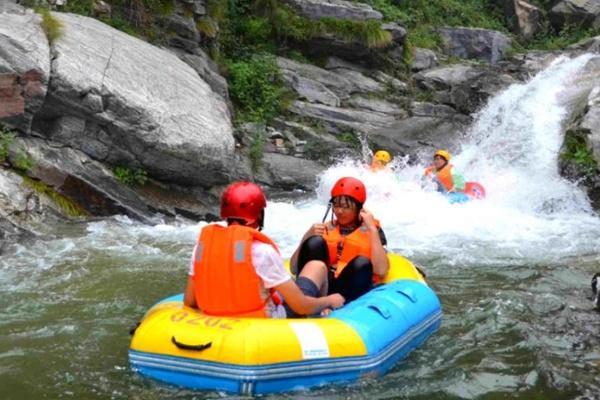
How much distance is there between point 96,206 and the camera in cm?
937

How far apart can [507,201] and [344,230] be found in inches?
277

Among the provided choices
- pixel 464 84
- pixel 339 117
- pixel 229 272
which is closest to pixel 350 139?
pixel 339 117

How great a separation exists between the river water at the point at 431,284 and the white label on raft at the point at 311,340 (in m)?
0.22

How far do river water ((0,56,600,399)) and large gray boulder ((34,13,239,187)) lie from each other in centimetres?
103

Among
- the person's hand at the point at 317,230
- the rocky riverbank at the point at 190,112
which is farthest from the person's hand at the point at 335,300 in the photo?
the rocky riverbank at the point at 190,112

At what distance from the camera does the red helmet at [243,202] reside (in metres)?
4.17

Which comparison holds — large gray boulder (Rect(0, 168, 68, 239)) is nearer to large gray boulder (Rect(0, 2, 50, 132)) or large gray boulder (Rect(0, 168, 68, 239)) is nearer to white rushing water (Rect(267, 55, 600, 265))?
large gray boulder (Rect(0, 2, 50, 132))

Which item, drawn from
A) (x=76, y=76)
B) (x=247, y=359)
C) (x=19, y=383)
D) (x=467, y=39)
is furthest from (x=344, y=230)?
(x=467, y=39)

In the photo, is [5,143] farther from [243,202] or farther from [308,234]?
[243,202]

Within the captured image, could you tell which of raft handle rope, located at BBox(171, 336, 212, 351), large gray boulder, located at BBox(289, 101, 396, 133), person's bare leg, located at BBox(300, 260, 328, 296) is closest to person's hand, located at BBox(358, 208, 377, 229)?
person's bare leg, located at BBox(300, 260, 328, 296)

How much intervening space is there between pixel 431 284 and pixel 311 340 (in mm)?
2927

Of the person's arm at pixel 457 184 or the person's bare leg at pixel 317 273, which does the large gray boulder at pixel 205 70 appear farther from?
the person's bare leg at pixel 317 273

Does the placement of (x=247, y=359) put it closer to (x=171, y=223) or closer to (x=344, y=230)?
(x=344, y=230)

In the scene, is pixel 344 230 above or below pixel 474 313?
above
